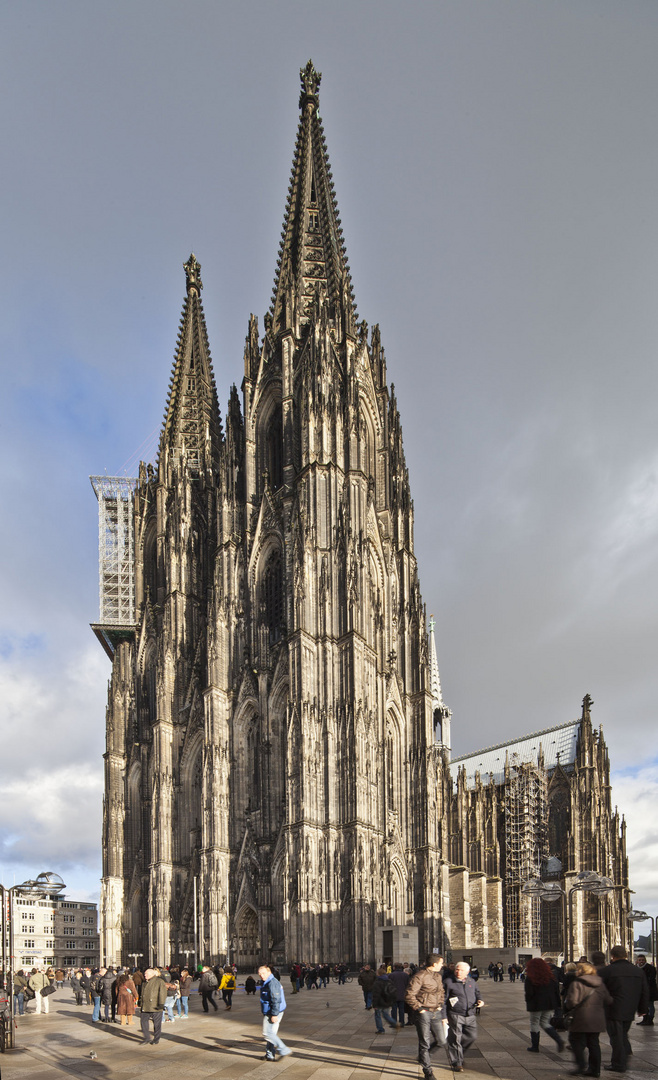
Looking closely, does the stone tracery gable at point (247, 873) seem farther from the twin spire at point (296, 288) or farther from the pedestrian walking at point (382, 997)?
the pedestrian walking at point (382, 997)

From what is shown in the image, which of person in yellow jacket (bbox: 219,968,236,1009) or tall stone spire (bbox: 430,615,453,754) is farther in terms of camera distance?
tall stone spire (bbox: 430,615,453,754)

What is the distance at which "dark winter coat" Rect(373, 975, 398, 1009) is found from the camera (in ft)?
53.0

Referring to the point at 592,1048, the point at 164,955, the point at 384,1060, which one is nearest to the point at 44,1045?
the point at 384,1060

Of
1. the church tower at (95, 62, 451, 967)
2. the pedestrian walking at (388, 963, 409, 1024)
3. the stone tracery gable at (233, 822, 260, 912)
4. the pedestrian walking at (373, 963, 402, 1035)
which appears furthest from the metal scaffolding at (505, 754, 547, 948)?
the pedestrian walking at (373, 963, 402, 1035)

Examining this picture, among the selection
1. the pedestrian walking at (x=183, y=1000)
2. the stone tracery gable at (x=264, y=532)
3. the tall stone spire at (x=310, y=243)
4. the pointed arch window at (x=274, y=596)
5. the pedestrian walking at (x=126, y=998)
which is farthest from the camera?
the tall stone spire at (x=310, y=243)

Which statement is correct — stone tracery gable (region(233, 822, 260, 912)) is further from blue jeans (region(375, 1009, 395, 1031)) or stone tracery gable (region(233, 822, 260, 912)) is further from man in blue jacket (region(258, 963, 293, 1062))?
man in blue jacket (region(258, 963, 293, 1062))

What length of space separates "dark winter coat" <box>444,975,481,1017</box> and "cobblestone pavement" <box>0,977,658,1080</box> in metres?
0.72

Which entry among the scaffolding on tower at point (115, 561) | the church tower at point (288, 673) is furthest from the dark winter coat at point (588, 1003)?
the scaffolding on tower at point (115, 561)

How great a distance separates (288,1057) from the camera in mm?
13109

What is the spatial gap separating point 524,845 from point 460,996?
64.2 metres

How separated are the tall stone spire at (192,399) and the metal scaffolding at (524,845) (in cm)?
3606

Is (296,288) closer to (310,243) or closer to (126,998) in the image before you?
(310,243)

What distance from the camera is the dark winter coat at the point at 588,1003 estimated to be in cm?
1030

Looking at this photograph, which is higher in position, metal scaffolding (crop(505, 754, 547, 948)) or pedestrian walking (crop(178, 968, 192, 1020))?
pedestrian walking (crop(178, 968, 192, 1020))
